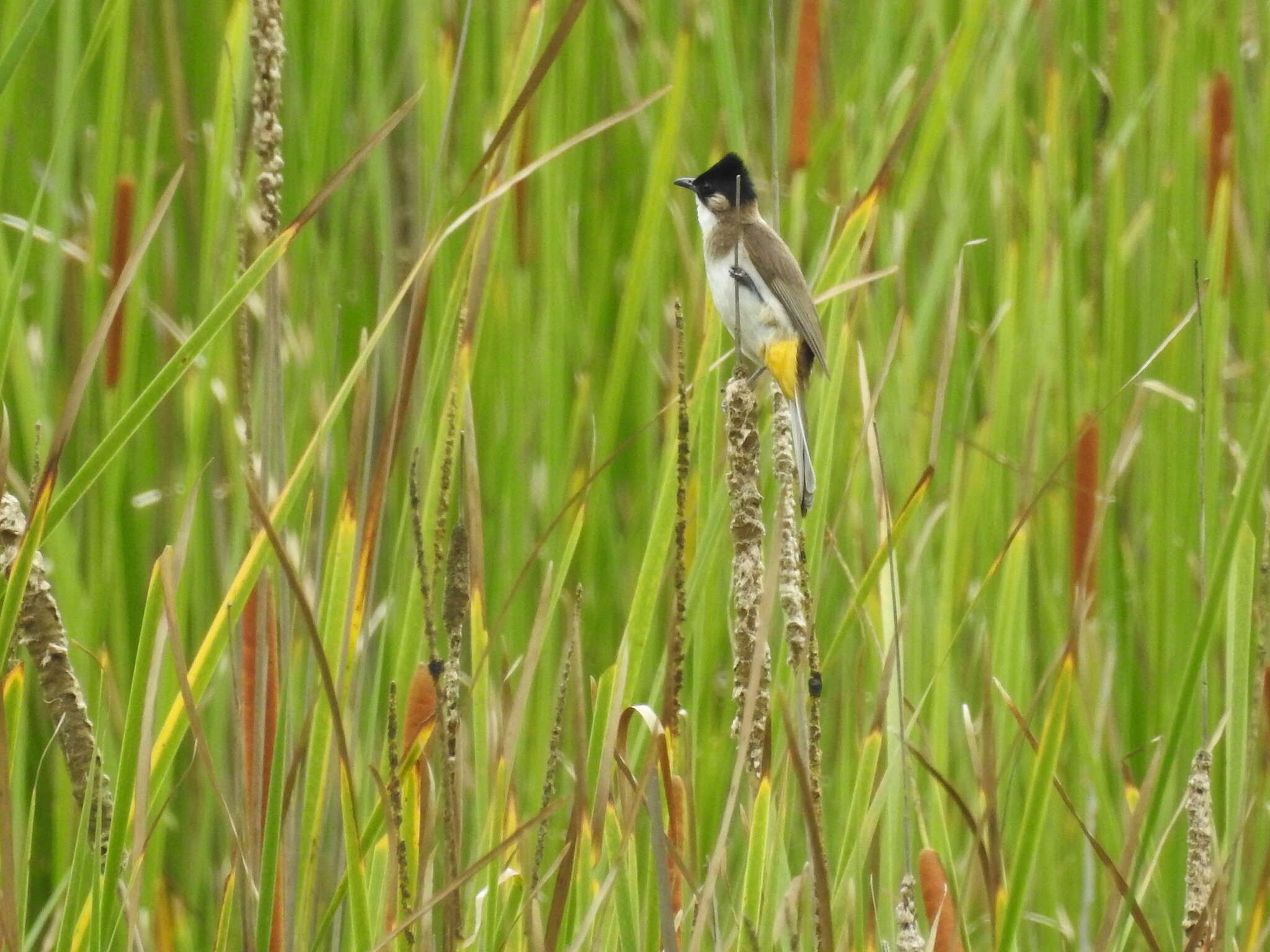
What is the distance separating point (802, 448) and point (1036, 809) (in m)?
0.83

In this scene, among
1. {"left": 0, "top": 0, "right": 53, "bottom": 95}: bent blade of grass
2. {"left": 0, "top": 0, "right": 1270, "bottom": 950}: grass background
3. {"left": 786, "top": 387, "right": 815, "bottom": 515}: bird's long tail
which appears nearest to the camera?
{"left": 0, "top": 0, "right": 53, "bottom": 95}: bent blade of grass

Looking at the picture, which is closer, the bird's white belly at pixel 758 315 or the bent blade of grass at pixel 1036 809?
the bent blade of grass at pixel 1036 809

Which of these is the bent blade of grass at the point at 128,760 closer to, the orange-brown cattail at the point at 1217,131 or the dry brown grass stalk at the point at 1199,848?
the dry brown grass stalk at the point at 1199,848

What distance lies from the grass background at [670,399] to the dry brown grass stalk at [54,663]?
18cm

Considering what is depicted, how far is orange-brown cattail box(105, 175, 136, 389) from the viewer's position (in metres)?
1.76

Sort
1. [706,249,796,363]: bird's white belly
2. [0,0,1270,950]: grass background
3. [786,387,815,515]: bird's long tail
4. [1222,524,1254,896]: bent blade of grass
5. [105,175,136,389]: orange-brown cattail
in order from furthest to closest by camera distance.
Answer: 1. [706,249,796,363]: bird's white belly
2. [105,175,136,389]: orange-brown cattail
3. [786,387,815,515]: bird's long tail
4. [0,0,1270,950]: grass background
5. [1222,524,1254,896]: bent blade of grass

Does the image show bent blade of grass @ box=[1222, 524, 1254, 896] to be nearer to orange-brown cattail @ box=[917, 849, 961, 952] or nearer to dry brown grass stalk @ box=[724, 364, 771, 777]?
orange-brown cattail @ box=[917, 849, 961, 952]

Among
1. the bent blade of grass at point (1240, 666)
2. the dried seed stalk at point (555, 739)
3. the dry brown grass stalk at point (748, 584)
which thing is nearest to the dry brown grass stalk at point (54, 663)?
the dried seed stalk at point (555, 739)

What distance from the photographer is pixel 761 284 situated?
212cm

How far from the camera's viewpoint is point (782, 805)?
A: 1.27 m

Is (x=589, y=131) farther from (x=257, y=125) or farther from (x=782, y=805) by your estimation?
(x=782, y=805)

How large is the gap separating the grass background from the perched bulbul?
0.05m

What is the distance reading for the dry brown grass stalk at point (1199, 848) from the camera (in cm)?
113

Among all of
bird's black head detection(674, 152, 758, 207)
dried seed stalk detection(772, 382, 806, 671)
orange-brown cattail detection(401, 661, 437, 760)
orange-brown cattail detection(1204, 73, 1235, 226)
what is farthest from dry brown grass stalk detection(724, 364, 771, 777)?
orange-brown cattail detection(1204, 73, 1235, 226)
